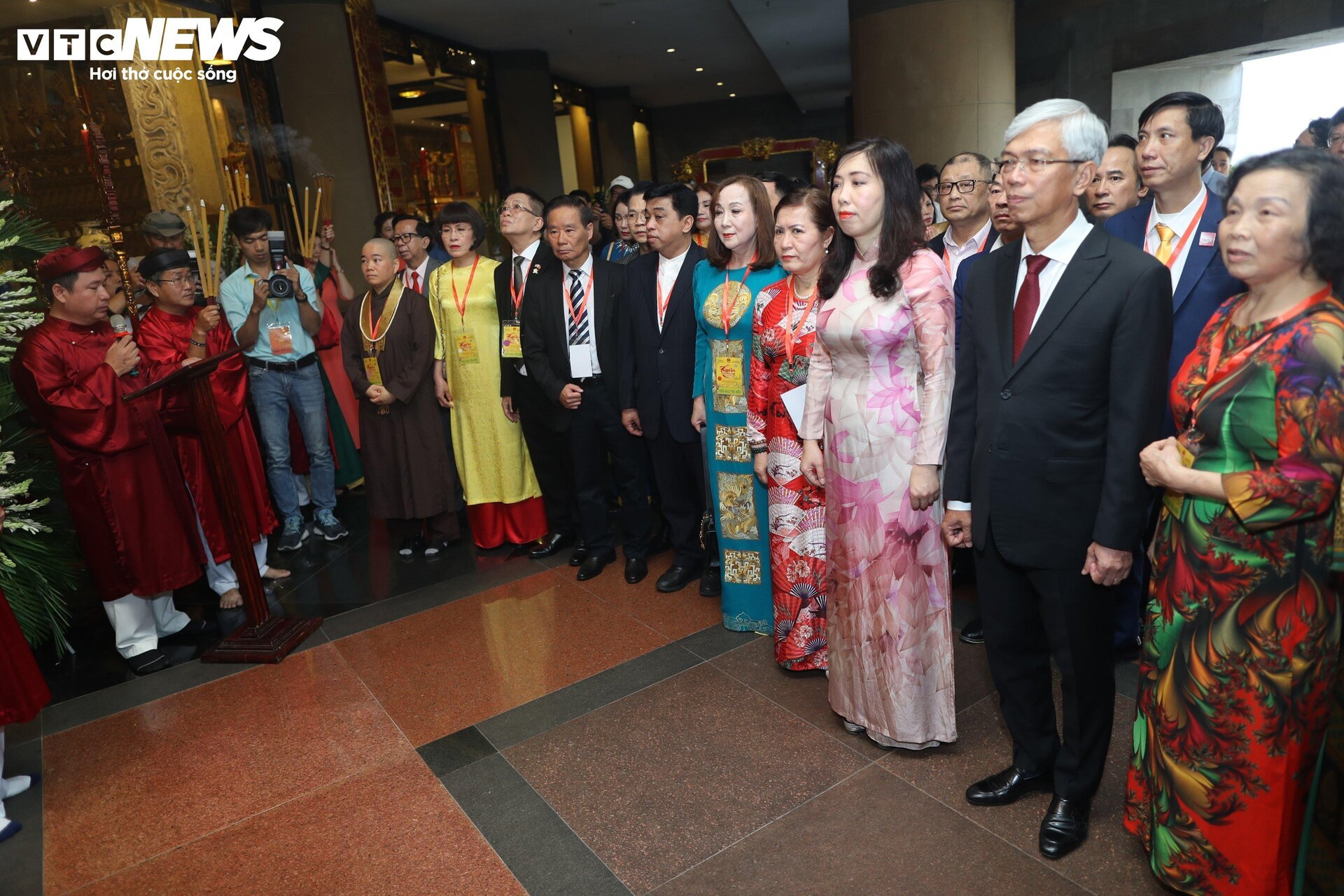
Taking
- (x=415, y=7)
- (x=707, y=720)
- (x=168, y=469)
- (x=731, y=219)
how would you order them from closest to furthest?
(x=707, y=720)
(x=731, y=219)
(x=168, y=469)
(x=415, y=7)

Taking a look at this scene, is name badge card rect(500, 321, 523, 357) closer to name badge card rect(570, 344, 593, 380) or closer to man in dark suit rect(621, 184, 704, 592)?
name badge card rect(570, 344, 593, 380)

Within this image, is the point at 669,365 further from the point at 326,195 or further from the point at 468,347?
the point at 326,195

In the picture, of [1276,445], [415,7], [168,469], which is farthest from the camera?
[415,7]

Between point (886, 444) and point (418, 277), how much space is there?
3181 millimetres

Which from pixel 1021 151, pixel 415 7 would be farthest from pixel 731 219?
pixel 415 7

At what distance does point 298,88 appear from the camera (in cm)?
680

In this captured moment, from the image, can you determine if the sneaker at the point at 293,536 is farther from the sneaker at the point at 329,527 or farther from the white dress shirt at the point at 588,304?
the white dress shirt at the point at 588,304

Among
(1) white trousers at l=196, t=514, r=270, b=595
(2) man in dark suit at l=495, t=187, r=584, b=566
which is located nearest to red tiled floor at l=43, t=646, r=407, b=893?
(1) white trousers at l=196, t=514, r=270, b=595

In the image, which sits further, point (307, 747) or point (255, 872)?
point (307, 747)

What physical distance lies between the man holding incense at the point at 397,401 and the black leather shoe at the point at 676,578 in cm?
132

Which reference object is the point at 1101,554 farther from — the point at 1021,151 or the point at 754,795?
the point at 754,795

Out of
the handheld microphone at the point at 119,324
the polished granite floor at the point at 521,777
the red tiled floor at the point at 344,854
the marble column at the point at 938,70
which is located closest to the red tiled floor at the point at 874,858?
the polished granite floor at the point at 521,777

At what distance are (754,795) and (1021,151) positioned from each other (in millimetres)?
1729

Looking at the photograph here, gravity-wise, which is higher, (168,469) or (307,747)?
(168,469)
